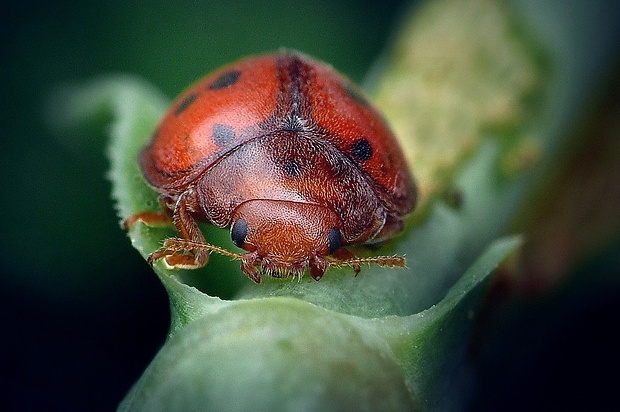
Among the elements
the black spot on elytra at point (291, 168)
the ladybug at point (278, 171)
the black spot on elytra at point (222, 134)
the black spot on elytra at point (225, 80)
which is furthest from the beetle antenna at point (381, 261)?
the black spot on elytra at point (225, 80)

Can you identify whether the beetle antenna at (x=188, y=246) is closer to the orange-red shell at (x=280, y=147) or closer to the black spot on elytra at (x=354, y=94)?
the orange-red shell at (x=280, y=147)

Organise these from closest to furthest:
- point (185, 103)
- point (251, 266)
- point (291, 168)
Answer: point (251, 266) < point (291, 168) < point (185, 103)

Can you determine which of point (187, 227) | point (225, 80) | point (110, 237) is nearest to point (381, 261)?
point (187, 227)

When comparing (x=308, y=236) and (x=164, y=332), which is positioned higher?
(x=308, y=236)

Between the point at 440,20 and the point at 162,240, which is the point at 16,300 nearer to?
the point at 162,240

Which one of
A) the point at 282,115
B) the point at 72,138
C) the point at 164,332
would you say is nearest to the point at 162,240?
the point at 282,115

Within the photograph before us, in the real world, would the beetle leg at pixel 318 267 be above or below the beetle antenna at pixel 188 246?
above

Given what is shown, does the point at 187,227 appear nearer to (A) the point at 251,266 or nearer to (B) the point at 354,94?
(A) the point at 251,266
